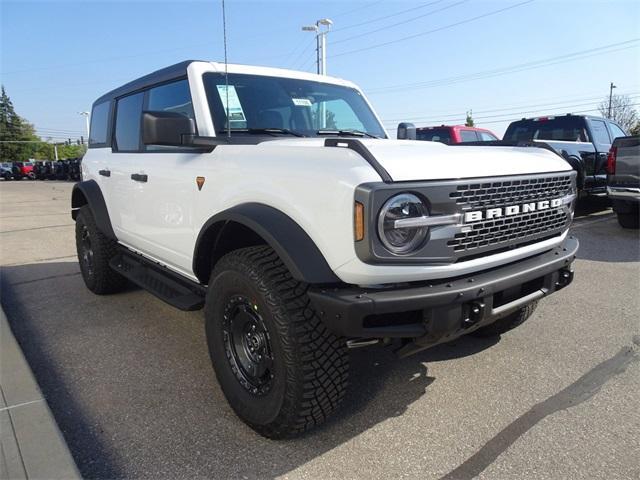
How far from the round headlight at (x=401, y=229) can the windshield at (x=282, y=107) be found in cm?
138

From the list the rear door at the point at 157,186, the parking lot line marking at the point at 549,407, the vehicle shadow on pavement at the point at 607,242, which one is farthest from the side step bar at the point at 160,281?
the vehicle shadow on pavement at the point at 607,242

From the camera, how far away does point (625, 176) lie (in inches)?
302

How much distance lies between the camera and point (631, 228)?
27.5 ft

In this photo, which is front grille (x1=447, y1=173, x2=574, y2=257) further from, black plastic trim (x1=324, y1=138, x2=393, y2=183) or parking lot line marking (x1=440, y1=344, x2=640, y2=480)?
parking lot line marking (x1=440, y1=344, x2=640, y2=480)

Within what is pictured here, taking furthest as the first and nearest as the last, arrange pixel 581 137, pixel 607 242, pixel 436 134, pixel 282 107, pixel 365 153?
1. pixel 436 134
2. pixel 581 137
3. pixel 607 242
4. pixel 282 107
5. pixel 365 153

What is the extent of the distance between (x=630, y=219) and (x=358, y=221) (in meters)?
8.07

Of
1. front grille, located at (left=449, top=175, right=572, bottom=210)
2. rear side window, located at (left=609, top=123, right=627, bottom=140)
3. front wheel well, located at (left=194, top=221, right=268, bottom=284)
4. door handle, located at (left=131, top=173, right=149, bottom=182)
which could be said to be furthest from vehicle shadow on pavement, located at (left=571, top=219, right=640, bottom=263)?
door handle, located at (left=131, top=173, right=149, bottom=182)

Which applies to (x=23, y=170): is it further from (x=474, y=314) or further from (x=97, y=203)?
(x=474, y=314)

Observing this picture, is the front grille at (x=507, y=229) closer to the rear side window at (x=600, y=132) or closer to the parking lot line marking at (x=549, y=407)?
the parking lot line marking at (x=549, y=407)

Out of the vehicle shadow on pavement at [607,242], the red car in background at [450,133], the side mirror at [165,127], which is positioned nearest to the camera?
the side mirror at [165,127]

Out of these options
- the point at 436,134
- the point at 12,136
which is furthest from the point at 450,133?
the point at 12,136

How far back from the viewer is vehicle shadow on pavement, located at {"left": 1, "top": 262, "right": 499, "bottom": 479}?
91.8 inches

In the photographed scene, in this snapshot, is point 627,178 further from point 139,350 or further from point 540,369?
point 139,350

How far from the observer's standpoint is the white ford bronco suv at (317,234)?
2.04m
